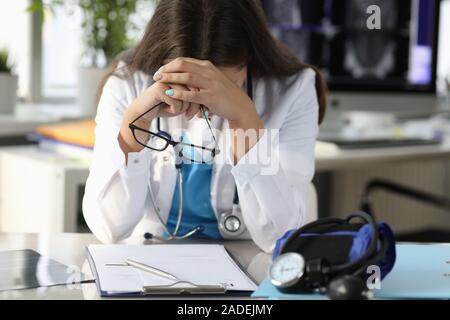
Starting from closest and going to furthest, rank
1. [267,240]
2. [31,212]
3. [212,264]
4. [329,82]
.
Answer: [212,264], [267,240], [31,212], [329,82]

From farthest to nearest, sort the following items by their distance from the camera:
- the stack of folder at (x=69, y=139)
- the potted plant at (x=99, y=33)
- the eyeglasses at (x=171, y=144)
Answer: the potted plant at (x=99, y=33)
the stack of folder at (x=69, y=139)
the eyeglasses at (x=171, y=144)

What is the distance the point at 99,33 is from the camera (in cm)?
255

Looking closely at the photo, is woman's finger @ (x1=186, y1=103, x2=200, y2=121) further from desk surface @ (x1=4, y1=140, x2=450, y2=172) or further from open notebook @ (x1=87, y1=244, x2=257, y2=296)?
desk surface @ (x1=4, y1=140, x2=450, y2=172)

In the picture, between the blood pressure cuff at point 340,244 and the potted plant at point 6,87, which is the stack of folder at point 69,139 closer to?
the potted plant at point 6,87

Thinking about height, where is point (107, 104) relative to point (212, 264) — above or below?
above

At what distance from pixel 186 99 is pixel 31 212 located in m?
0.97

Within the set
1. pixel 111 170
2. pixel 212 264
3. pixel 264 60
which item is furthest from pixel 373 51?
pixel 212 264

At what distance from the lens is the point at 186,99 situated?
1.21m

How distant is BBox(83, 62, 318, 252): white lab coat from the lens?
53.9 inches

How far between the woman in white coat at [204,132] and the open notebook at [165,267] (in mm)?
135

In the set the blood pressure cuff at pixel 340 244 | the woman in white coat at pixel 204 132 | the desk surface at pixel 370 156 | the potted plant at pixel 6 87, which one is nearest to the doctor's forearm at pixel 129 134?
the woman in white coat at pixel 204 132

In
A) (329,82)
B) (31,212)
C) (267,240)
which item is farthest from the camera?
(329,82)

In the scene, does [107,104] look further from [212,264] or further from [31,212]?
[31,212]

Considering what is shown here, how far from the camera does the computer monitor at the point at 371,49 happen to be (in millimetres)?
2525
